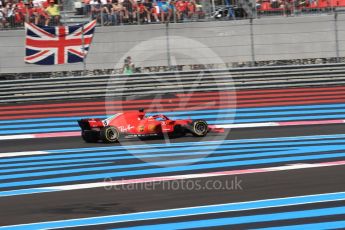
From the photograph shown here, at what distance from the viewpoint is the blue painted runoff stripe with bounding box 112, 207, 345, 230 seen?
8125 millimetres

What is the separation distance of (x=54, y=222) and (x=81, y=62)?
13985mm

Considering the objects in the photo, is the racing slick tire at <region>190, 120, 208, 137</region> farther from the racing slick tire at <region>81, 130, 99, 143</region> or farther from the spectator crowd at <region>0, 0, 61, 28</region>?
the spectator crowd at <region>0, 0, 61, 28</region>

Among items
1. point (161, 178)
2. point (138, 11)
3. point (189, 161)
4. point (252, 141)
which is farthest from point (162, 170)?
point (138, 11)

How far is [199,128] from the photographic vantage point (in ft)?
50.6

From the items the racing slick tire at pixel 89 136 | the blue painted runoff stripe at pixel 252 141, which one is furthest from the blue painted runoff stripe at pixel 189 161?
the racing slick tire at pixel 89 136

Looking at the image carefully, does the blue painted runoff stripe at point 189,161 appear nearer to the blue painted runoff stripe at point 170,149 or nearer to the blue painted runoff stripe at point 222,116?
the blue painted runoff stripe at point 170,149

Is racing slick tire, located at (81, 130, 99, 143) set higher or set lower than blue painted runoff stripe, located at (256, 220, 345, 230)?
higher

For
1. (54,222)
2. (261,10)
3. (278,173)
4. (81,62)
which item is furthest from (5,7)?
(54,222)

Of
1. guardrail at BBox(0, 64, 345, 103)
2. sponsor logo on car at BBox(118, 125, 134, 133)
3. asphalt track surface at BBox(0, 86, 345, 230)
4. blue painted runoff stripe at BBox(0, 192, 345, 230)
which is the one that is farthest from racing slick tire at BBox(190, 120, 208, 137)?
guardrail at BBox(0, 64, 345, 103)

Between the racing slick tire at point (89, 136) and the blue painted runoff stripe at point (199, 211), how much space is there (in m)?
6.33

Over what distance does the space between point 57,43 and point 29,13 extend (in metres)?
1.73

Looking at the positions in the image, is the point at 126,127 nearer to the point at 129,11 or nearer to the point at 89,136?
the point at 89,136

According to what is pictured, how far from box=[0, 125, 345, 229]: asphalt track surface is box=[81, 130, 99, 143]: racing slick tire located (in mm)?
4644

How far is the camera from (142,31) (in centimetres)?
2272
